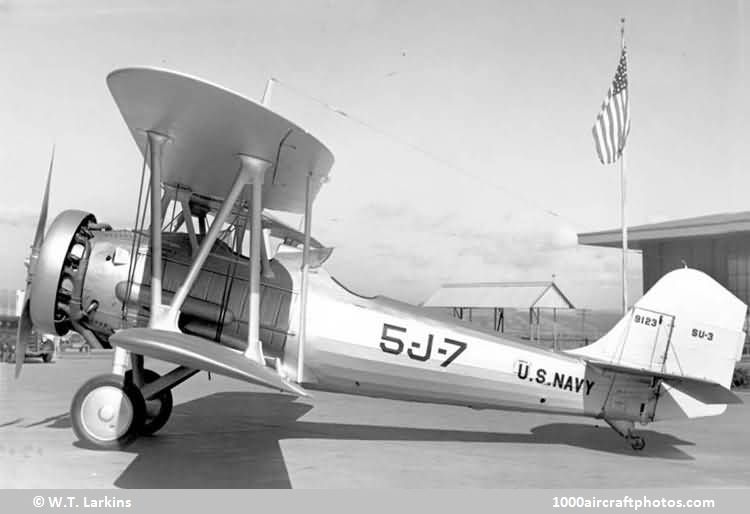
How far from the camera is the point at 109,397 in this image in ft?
20.9

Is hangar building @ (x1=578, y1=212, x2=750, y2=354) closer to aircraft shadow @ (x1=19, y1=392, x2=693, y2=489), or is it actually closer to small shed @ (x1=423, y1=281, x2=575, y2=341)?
small shed @ (x1=423, y1=281, x2=575, y2=341)

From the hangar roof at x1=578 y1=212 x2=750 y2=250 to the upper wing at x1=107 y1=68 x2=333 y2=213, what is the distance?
22.9 m

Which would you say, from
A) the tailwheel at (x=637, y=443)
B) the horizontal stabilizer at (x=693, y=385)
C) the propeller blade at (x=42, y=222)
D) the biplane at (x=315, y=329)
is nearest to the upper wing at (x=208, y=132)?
the biplane at (x=315, y=329)

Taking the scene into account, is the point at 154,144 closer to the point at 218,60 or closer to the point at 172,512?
the point at 218,60

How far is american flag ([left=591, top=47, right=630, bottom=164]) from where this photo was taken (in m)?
12.4

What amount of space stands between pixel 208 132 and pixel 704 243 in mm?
27790

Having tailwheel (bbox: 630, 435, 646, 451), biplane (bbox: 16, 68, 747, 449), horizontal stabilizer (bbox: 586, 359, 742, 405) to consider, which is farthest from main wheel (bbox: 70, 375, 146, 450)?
tailwheel (bbox: 630, 435, 646, 451)

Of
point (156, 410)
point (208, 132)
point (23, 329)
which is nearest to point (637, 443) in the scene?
point (156, 410)

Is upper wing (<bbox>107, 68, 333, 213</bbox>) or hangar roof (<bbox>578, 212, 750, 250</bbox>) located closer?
upper wing (<bbox>107, 68, 333, 213</bbox>)

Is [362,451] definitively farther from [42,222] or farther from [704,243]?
[704,243]

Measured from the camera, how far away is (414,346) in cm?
680

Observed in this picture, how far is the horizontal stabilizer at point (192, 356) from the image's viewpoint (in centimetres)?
472

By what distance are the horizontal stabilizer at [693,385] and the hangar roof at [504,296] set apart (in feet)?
46.5

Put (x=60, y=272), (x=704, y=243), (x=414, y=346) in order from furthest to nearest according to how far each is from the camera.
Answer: (x=704, y=243) < (x=414, y=346) < (x=60, y=272)
